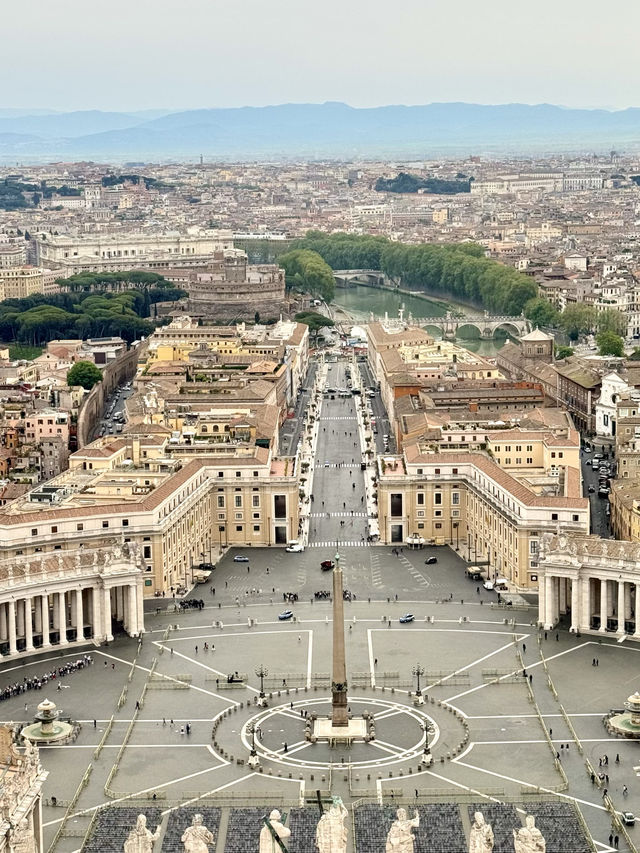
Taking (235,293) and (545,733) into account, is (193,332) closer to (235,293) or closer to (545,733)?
(235,293)

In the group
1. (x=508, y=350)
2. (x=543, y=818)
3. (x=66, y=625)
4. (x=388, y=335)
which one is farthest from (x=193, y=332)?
(x=543, y=818)

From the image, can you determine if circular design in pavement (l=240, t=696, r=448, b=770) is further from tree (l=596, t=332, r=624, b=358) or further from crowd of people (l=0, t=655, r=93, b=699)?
tree (l=596, t=332, r=624, b=358)

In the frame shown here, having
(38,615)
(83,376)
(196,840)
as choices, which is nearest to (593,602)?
(38,615)

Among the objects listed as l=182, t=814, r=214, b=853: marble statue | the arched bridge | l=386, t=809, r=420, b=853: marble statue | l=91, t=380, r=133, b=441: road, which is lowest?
the arched bridge

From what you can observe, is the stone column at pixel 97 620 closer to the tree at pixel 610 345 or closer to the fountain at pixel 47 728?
the fountain at pixel 47 728

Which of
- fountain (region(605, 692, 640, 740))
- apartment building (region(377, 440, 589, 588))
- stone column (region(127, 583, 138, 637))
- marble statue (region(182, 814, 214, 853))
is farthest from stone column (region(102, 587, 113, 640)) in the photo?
marble statue (region(182, 814, 214, 853))

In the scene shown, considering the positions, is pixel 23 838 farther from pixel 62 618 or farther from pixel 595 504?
pixel 595 504

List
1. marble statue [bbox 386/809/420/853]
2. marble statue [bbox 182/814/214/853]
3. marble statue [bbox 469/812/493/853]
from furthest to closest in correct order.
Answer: marble statue [bbox 469/812/493/853] < marble statue [bbox 386/809/420/853] < marble statue [bbox 182/814/214/853]
